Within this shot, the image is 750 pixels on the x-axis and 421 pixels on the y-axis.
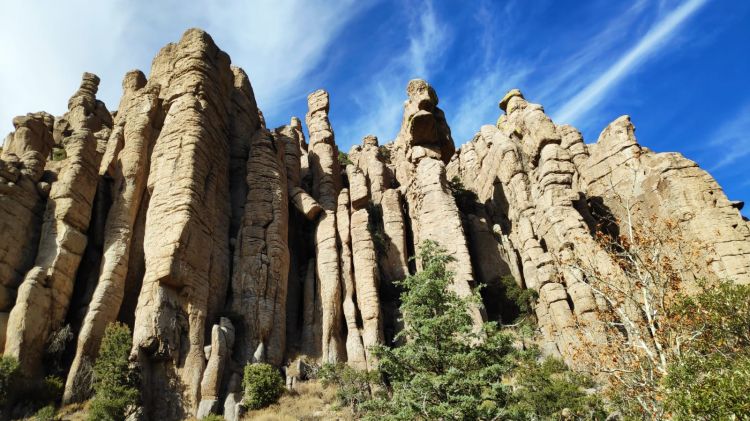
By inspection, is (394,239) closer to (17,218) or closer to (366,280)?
(366,280)

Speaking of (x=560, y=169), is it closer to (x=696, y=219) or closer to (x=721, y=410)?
(x=696, y=219)

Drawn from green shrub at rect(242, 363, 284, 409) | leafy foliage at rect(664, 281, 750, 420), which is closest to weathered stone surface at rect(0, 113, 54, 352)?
green shrub at rect(242, 363, 284, 409)

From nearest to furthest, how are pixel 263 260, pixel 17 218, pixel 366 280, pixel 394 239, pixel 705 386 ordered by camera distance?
pixel 705 386 → pixel 17 218 → pixel 263 260 → pixel 366 280 → pixel 394 239

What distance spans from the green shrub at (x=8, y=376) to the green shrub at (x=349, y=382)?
12.3 meters

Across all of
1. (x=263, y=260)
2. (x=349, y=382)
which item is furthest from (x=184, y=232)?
(x=349, y=382)

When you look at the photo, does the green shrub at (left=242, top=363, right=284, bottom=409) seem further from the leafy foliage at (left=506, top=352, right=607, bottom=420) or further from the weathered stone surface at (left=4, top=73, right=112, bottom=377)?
the leafy foliage at (left=506, top=352, right=607, bottom=420)

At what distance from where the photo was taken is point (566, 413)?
Answer: 61.5ft

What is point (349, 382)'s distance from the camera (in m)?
21.7

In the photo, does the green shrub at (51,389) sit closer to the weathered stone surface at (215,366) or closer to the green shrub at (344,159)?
the weathered stone surface at (215,366)

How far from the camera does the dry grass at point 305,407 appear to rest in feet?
63.6

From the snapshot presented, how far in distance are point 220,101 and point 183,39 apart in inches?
227

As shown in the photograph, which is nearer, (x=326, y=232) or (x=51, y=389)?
(x=51, y=389)

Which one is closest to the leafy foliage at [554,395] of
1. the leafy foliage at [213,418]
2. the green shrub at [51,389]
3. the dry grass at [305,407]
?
the dry grass at [305,407]

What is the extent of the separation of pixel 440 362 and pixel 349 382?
28.5 ft
